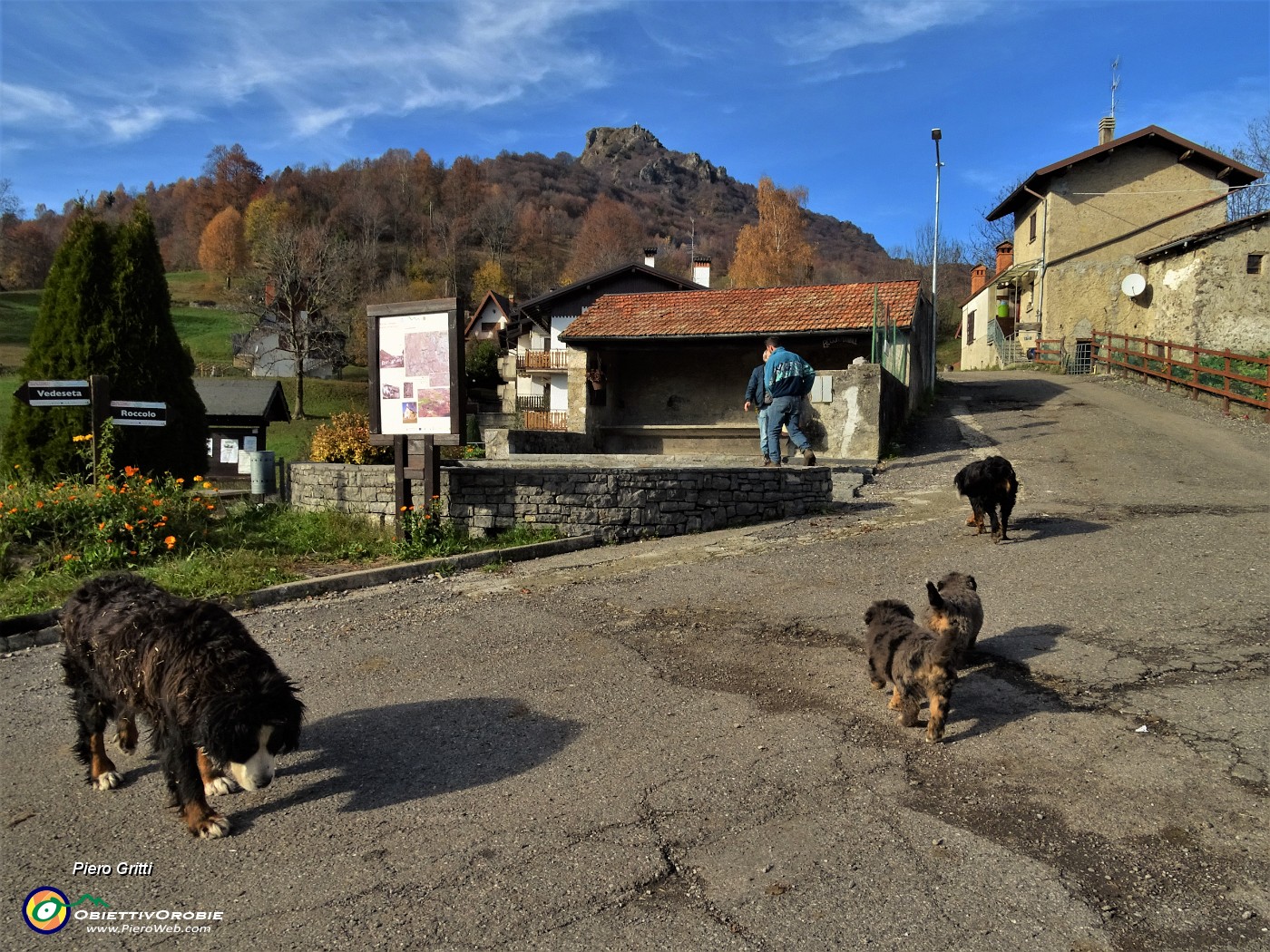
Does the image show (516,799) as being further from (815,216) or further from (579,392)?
(815,216)

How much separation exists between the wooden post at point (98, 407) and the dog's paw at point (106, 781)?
6158 millimetres

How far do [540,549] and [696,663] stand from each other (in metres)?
4.15

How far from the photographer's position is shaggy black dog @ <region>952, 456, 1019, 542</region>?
806cm

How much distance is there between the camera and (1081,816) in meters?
3.39

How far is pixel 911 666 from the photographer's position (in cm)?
425

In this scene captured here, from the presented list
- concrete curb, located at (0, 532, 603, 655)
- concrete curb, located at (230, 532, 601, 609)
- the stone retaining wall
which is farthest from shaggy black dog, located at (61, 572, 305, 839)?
the stone retaining wall

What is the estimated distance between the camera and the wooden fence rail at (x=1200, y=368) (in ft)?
61.8

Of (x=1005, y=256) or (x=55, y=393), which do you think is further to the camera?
(x=1005, y=256)

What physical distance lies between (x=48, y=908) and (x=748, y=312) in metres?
19.4

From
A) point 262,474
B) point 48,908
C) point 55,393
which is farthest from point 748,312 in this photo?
point 48,908

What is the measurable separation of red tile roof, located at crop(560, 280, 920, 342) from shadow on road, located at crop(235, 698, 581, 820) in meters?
15.6

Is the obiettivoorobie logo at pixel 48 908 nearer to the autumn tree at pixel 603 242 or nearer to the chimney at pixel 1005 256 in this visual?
the chimney at pixel 1005 256

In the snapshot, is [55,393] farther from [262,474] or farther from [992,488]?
[992,488]
